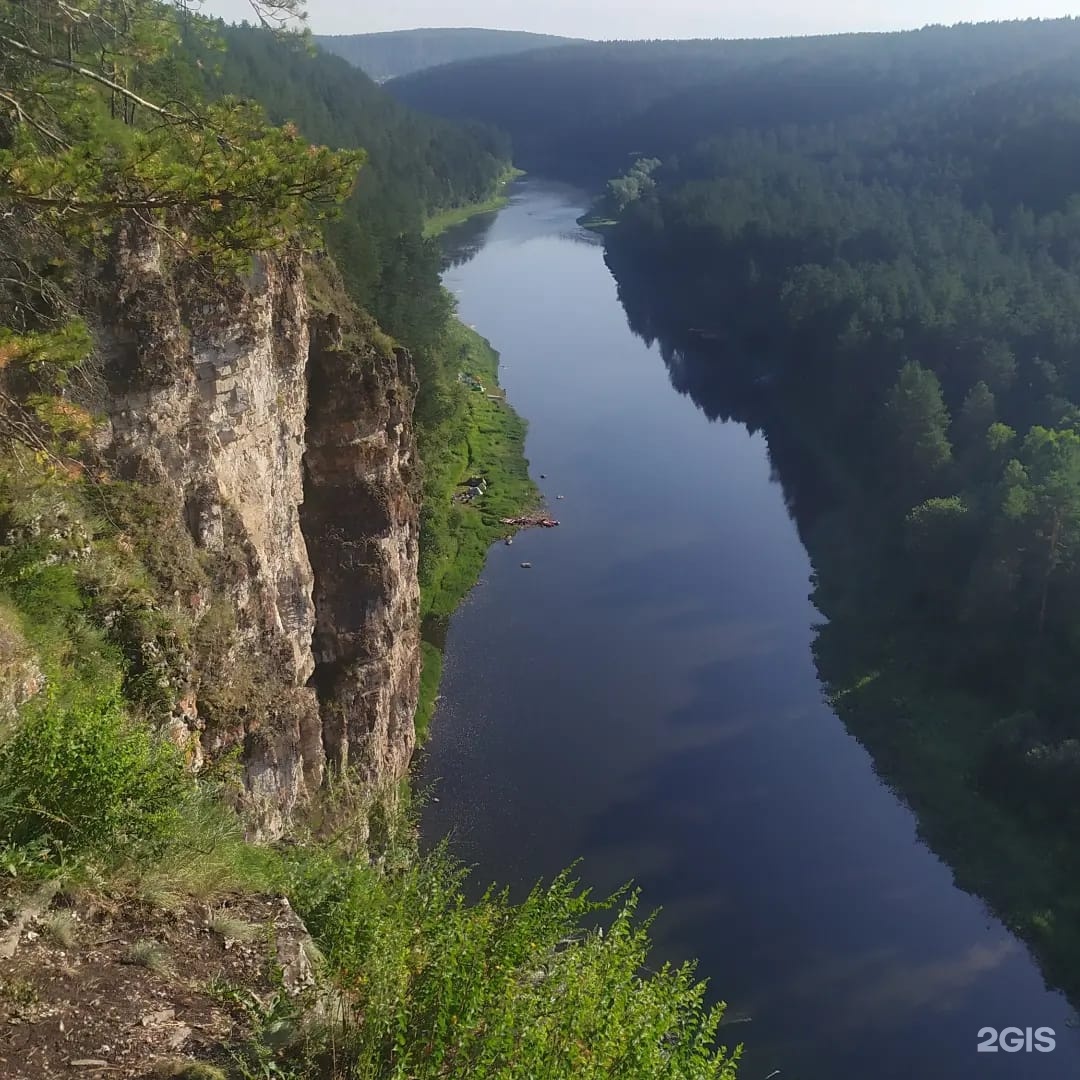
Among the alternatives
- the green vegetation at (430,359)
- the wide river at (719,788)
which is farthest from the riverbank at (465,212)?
the wide river at (719,788)

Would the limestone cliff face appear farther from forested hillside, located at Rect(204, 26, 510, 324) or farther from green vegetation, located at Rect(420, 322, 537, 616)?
green vegetation, located at Rect(420, 322, 537, 616)

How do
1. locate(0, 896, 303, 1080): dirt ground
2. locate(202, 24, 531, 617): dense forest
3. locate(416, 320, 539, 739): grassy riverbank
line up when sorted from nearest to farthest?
locate(0, 896, 303, 1080): dirt ground < locate(202, 24, 531, 617): dense forest < locate(416, 320, 539, 739): grassy riverbank

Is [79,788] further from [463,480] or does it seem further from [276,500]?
[463,480]

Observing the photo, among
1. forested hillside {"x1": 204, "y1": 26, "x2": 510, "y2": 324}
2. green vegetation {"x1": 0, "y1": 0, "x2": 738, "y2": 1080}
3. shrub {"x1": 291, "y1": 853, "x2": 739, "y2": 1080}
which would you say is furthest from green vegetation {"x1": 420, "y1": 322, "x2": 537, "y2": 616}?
shrub {"x1": 291, "y1": 853, "x2": 739, "y2": 1080}

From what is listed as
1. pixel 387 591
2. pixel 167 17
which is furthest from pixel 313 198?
pixel 387 591

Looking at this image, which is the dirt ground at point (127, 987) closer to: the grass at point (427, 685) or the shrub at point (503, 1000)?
the shrub at point (503, 1000)
